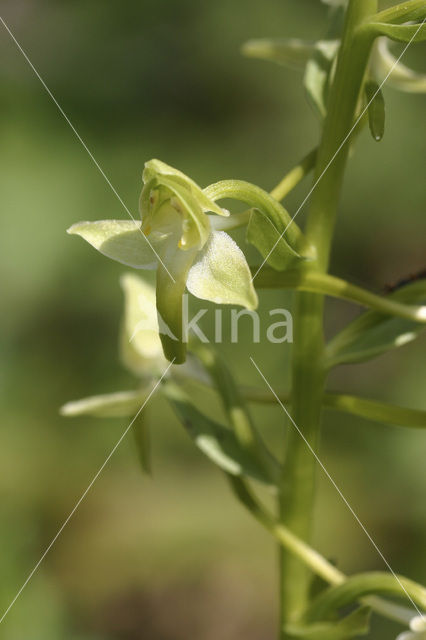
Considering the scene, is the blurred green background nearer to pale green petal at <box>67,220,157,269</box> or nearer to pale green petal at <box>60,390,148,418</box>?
pale green petal at <box>60,390,148,418</box>

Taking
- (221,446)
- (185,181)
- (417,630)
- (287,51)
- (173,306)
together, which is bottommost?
(417,630)

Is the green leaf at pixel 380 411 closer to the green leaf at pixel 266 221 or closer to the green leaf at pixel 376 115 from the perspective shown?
the green leaf at pixel 266 221

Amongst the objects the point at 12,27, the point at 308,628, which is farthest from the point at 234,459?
the point at 12,27

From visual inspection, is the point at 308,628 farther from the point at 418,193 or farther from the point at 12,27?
the point at 12,27

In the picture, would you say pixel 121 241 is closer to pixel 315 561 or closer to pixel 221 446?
pixel 221 446

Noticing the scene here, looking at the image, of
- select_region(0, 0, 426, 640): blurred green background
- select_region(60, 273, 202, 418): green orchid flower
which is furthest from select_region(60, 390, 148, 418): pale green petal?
select_region(0, 0, 426, 640): blurred green background

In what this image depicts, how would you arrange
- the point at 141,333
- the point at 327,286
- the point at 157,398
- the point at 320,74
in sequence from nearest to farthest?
the point at 327,286 < the point at 320,74 < the point at 141,333 < the point at 157,398

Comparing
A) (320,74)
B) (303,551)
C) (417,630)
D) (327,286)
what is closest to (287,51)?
(320,74)
